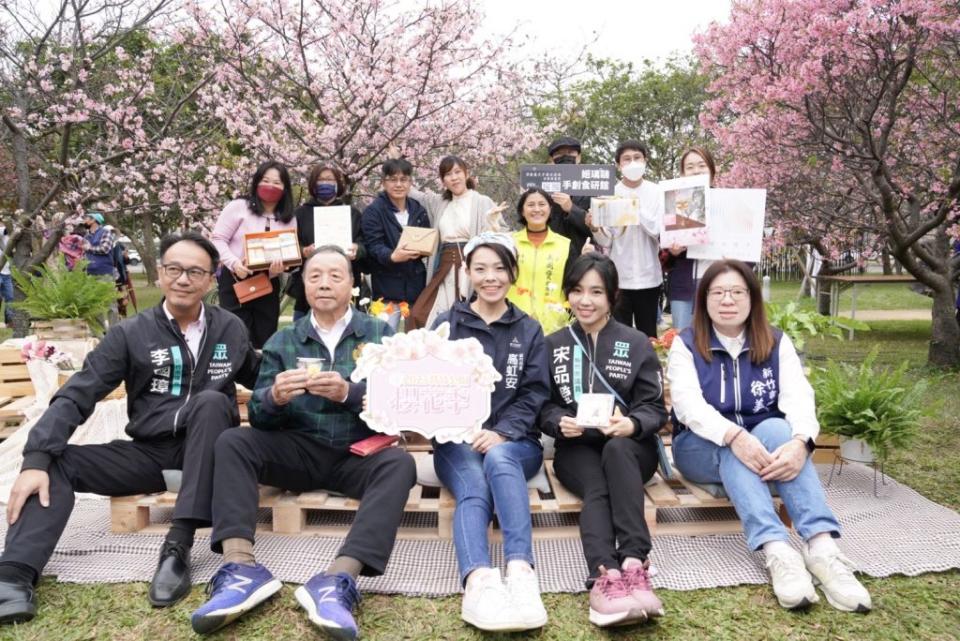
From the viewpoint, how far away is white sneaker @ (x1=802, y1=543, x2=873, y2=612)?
2.33 metres

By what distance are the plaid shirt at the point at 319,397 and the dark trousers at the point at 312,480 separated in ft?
0.17

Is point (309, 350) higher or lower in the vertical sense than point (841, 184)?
lower

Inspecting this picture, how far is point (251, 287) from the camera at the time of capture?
175 inches

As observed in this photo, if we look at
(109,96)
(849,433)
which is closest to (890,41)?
(849,433)

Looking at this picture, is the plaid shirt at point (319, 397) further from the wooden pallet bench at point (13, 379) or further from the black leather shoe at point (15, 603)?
the wooden pallet bench at point (13, 379)

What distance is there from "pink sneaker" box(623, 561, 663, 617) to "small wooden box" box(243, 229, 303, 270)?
3.09 meters

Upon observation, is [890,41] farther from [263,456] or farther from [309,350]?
[263,456]

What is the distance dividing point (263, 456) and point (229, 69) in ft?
20.9

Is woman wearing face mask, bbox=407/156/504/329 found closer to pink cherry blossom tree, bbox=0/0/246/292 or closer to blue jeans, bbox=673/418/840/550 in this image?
blue jeans, bbox=673/418/840/550

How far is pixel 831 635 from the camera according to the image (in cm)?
221

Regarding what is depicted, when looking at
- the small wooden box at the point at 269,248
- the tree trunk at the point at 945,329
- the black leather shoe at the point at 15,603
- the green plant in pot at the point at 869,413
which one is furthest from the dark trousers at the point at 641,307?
the tree trunk at the point at 945,329

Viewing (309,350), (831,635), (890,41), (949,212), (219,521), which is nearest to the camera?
(831,635)

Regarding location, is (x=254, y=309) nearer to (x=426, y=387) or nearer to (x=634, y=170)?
(x=426, y=387)

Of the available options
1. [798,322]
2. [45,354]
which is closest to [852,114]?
[798,322]
